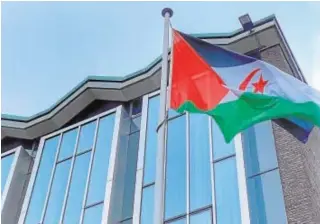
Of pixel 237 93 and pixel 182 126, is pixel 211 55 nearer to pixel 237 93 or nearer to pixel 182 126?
pixel 237 93

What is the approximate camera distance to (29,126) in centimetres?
1836

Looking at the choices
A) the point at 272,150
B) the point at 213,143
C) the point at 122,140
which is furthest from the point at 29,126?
the point at 272,150

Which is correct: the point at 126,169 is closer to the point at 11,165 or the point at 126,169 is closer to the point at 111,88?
the point at 111,88

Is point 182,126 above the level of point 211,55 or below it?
above

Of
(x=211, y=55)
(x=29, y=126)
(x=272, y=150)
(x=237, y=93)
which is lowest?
(x=237, y=93)

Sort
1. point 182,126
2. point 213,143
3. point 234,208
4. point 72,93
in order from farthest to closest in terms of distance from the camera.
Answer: point 72,93
point 182,126
point 213,143
point 234,208

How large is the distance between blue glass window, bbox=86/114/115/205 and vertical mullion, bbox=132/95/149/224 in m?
0.97

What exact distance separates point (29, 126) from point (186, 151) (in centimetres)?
704

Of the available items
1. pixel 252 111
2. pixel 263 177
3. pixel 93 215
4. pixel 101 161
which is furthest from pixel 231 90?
pixel 101 161

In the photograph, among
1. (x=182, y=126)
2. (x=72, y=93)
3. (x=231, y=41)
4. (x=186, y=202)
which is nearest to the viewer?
(x=186, y=202)

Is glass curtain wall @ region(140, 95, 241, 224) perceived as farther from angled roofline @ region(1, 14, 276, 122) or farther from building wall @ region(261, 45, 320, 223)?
angled roofline @ region(1, 14, 276, 122)

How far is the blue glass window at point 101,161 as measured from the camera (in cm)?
1412

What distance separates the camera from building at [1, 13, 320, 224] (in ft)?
38.2

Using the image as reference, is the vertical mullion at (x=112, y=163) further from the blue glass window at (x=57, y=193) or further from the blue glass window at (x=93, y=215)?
the blue glass window at (x=57, y=193)
